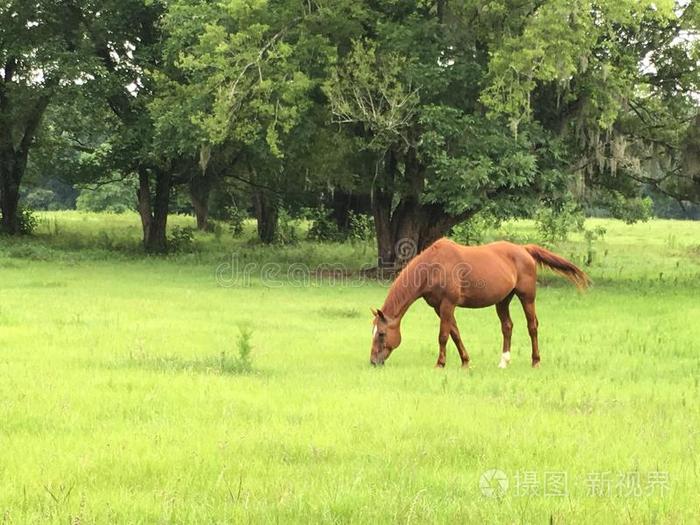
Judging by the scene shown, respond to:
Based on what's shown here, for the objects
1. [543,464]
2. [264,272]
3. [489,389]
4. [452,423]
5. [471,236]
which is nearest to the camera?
[543,464]

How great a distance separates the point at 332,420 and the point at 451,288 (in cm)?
446

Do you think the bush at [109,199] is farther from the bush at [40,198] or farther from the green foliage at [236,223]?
the green foliage at [236,223]

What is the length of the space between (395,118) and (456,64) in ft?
9.61

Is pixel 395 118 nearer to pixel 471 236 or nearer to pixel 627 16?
pixel 627 16

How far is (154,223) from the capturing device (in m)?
32.8

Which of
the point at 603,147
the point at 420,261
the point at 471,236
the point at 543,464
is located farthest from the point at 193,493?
the point at 471,236

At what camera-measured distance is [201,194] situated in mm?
40312

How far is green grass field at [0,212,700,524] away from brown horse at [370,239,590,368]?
45cm

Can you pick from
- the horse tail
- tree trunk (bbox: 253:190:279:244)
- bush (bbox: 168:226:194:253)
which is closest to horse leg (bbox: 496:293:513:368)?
the horse tail

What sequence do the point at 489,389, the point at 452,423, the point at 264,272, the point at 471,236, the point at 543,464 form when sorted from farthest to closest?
1. the point at 471,236
2. the point at 264,272
3. the point at 489,389
4. the point at 452,423
5. the point at 543,464

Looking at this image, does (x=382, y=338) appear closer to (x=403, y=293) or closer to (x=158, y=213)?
(x=403, y=293)

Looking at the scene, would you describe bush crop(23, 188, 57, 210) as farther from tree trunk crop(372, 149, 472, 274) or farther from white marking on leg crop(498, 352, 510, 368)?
white marking on leg crop(498, 352, 510, 368)

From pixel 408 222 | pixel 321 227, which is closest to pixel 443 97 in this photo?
pixel 408 222

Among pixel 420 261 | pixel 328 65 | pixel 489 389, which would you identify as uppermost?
pixel 328 65
